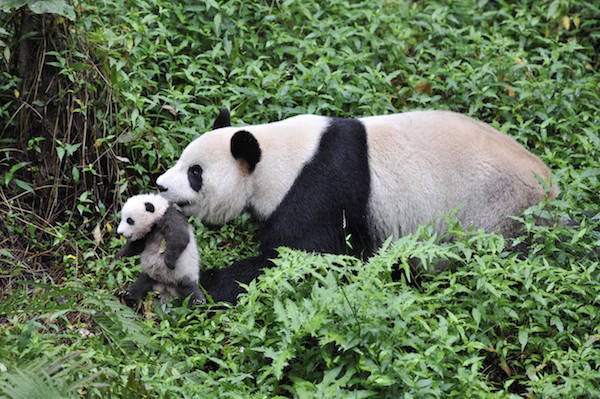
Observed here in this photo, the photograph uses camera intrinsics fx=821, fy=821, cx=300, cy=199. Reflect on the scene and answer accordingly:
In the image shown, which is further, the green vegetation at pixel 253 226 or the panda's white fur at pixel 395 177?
the panda's white fur at pixel 395 177

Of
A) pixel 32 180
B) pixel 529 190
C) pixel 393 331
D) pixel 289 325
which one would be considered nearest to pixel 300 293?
pixel 289 325

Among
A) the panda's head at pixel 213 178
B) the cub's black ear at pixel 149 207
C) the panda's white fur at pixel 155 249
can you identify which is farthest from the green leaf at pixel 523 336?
the cub's black ear at pixel 149 207

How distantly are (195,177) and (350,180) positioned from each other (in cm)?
125

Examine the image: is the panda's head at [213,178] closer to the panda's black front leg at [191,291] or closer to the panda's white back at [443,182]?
the panda's black front leg at [191,291]

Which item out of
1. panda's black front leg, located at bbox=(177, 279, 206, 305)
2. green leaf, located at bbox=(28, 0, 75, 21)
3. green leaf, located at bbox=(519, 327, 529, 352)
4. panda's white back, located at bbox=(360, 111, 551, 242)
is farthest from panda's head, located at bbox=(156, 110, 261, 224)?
green leaf, located at bbox=(519, 327, 529, 352)

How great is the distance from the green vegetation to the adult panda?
0.31 m

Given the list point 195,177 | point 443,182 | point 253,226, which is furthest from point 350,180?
point 253,226

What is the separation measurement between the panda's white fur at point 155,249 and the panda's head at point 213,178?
0.69 feet

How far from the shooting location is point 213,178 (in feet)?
21.6

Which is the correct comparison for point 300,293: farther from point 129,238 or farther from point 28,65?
point 28,65

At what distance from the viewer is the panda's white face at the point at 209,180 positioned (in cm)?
655

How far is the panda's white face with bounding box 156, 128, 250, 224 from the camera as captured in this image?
655 centimetres

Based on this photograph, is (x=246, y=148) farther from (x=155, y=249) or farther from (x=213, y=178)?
(x=155, y=249)

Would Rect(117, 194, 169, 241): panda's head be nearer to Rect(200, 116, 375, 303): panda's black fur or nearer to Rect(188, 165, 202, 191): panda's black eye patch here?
Rect(188, 165, 202, 191): panda's black eye patch
